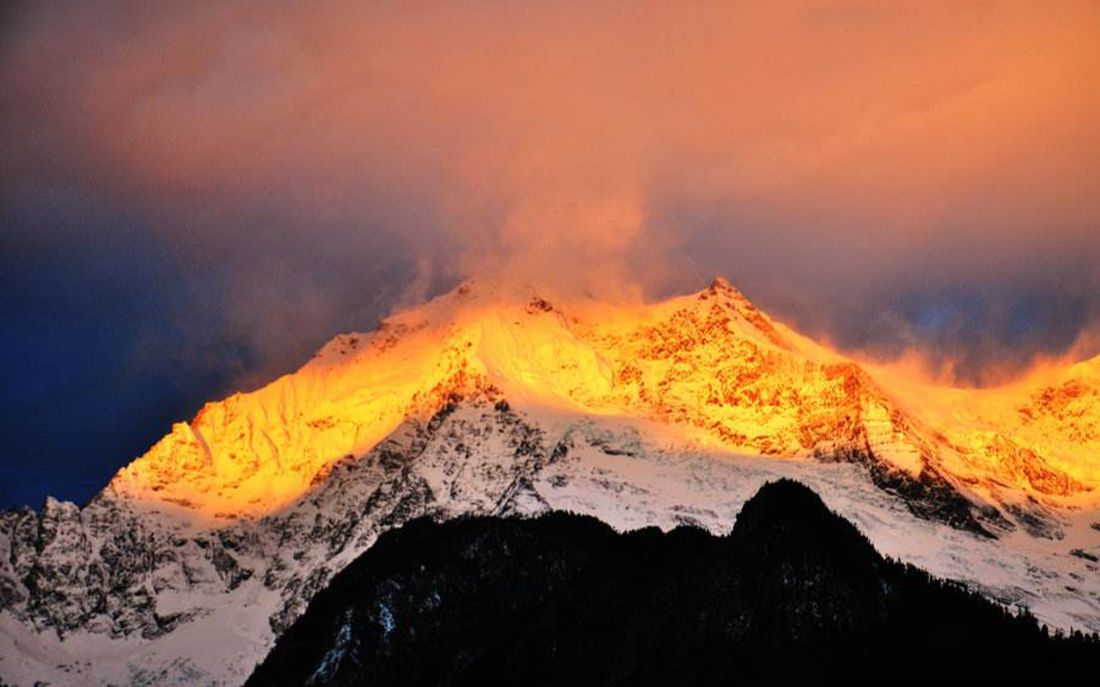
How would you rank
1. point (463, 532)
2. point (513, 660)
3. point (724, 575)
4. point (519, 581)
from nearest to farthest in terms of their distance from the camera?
1. point (724, 575)
2. point (513, 660)
3. point (519, 581)
4. point (463, 532)

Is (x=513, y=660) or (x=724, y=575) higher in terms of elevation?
(x=724, y=575)

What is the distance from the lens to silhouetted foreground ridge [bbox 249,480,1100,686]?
364 feet

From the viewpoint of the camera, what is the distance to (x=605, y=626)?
134 meters

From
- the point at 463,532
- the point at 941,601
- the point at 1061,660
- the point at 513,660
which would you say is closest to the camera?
the point at 1061,660

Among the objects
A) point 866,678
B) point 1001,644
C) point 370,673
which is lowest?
point 370,673

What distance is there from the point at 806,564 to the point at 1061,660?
24.9m

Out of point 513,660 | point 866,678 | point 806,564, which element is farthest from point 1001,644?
point 513,660

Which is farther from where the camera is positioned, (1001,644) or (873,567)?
(873,567)

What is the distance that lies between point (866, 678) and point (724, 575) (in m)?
21.9

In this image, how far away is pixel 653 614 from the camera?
129875 millimetres

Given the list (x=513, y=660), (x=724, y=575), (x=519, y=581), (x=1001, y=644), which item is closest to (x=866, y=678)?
(x=1001, y=644)

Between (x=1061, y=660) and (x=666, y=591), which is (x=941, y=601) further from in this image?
(x=666, y=591)

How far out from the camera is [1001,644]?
107000 mm

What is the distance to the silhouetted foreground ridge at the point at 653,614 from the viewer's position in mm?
110938
